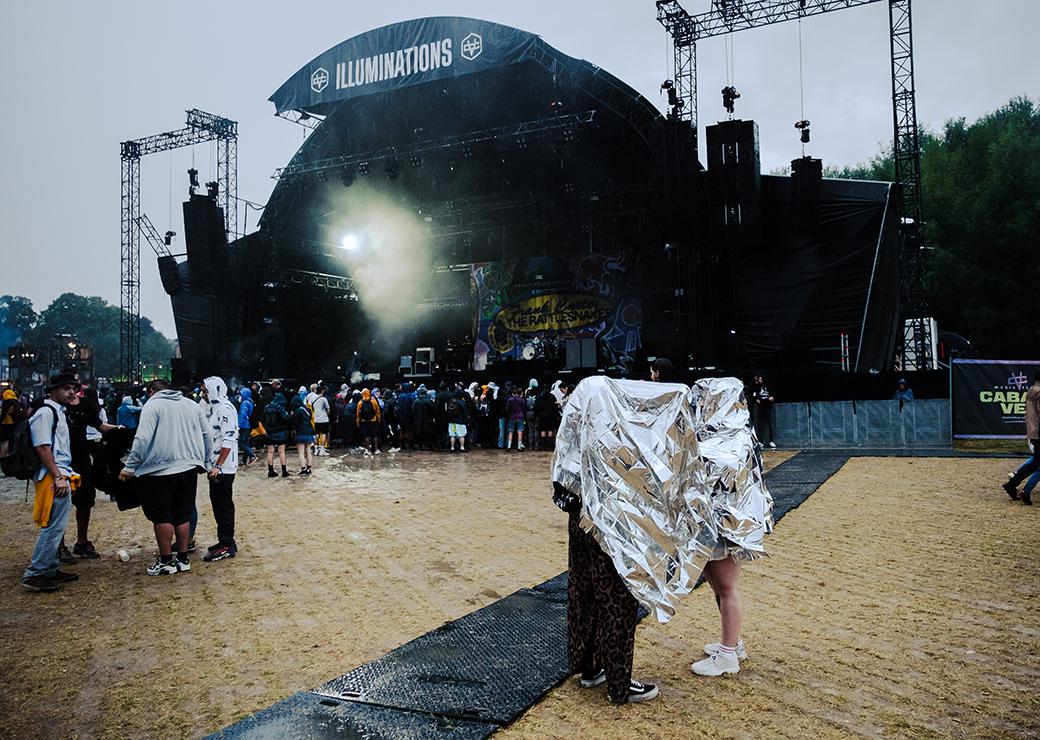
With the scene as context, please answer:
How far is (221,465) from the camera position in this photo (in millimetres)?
6234

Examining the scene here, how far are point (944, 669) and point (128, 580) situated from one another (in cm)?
576

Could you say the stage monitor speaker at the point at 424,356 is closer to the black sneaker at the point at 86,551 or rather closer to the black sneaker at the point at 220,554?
the black sneaker at the point at 86,551

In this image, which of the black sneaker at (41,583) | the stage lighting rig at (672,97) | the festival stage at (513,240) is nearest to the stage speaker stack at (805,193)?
the festival stage at (513,240)

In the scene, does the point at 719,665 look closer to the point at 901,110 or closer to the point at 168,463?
the point at 168,463

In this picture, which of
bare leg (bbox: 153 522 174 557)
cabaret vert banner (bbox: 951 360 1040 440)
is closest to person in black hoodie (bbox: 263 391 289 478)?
bare leg (bbox: 153 522 174 557)

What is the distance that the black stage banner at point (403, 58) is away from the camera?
810 inches

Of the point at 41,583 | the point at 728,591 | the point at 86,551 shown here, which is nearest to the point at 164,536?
the point at 41,583

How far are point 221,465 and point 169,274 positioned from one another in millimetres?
22850

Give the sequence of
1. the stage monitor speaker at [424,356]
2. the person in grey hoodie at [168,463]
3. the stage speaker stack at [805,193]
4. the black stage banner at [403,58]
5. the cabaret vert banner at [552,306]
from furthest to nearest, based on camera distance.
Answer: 1. the stage monitor speaker at [424,356]
2. the cabaret vert banner at [552,306]
3. the black stage banner at [403,58]
4. the stage speaker stack at [805,193]
5. the person in grey hoodie at [168,463]

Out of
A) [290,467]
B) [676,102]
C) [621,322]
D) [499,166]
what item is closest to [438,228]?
[499,166]

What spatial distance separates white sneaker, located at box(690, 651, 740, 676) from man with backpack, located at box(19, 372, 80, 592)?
471 centimetres

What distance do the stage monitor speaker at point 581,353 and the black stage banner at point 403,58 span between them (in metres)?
8.29

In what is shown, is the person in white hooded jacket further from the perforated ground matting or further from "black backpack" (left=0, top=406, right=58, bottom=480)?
the perforated ground matting

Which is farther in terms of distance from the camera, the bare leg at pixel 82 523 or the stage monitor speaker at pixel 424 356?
the stage monitor speaker at pixel 424 356
